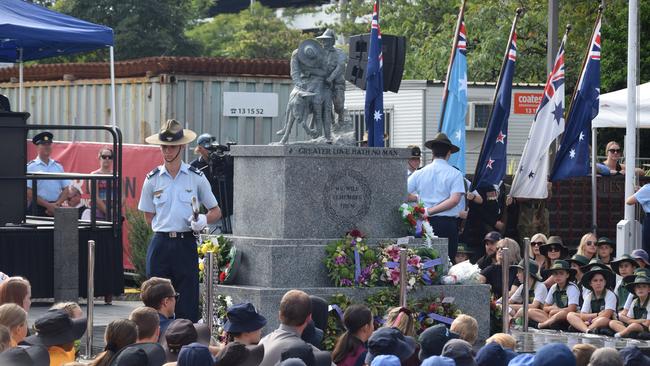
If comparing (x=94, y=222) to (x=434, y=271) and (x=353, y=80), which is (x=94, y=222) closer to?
(x=353, y=80)

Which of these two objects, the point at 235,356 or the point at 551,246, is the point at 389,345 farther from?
the point at 551,246

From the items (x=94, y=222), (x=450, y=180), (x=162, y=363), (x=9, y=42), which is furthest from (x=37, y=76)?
(x=162, y=363)

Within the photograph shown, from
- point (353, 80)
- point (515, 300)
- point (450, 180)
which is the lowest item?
point (515, 300)

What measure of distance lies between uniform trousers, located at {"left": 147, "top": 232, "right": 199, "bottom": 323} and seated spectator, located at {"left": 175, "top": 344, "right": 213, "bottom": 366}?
16.5 ft

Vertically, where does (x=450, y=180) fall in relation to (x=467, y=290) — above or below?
above

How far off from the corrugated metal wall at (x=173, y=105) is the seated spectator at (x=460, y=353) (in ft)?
49.9

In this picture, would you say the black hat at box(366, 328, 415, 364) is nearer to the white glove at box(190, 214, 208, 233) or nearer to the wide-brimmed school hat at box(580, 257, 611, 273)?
the white glove at box(190, 214, 208, 233)

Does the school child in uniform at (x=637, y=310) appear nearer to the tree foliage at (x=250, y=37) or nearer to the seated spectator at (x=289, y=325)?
the seated spectator at (x=289, y=325)

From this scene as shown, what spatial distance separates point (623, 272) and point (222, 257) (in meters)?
4.46

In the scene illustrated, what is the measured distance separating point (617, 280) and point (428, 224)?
3.12 metres

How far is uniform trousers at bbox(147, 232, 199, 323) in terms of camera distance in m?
13.4

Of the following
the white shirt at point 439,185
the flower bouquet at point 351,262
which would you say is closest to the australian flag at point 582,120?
the white shirt at point 439,185

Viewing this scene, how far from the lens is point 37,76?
27094 mm

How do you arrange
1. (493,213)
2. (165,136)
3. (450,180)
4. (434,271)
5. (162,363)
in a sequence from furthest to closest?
1. (493,213)
2. (450,180)
3. (434,271)
4. (165,136)
5. (162,363)
